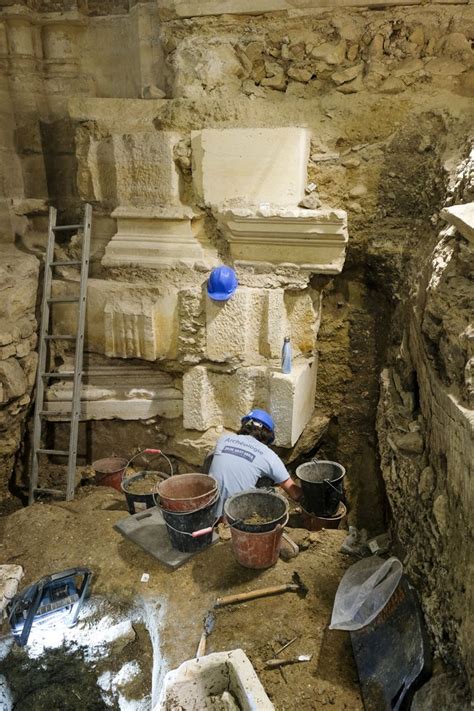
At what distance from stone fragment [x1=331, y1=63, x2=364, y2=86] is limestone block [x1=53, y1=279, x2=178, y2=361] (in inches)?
80.5

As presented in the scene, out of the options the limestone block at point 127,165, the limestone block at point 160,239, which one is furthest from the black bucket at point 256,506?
the limestone block at point 127,165

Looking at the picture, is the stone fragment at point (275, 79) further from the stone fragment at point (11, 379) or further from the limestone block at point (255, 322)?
the stone fragment at point (11, 379)

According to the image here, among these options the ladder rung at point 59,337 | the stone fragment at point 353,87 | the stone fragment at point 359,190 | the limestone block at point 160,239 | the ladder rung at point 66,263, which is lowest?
the ladder rung at point 59,337

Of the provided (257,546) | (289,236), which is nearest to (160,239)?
(289,236)

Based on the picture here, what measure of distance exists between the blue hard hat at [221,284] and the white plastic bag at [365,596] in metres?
2.13

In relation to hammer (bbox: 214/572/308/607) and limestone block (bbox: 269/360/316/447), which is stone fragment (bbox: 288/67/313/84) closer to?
limestone block (bbox: 269/360/316/447)

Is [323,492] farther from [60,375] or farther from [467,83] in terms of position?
[467,83]

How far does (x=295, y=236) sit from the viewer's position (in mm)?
3670

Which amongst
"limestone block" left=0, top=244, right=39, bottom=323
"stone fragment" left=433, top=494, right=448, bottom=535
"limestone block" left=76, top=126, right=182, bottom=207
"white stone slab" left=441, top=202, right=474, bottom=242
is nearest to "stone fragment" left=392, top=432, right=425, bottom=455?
"stone fragment" left=433, top=494, right=448, bottom=535

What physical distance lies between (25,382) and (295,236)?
2.47 meters

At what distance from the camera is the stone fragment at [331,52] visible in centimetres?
370

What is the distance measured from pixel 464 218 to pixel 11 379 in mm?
→ 3334

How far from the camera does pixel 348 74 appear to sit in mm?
3723

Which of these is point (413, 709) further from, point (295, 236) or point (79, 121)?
point (79, 121)
